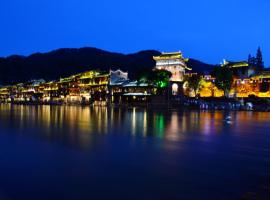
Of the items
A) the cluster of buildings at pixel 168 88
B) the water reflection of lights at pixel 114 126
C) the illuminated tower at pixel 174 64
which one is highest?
the illuminated tower at pixel 174 64

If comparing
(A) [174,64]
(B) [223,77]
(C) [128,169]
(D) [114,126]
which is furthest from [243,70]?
(C) [128,169]

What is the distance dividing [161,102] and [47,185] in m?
81.8

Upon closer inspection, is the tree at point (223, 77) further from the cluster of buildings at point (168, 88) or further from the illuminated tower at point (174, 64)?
the illuminated tower at point (174, 64)

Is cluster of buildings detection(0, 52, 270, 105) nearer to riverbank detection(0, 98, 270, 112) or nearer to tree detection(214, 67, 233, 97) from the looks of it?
riverbank detection(0, 98, 270, 112)

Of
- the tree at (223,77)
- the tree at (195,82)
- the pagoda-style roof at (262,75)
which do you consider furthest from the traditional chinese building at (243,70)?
the tree at (223,77)

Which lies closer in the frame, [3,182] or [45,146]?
[3,182]

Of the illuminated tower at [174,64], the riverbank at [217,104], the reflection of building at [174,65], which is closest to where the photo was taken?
the riverbank at [217,104]

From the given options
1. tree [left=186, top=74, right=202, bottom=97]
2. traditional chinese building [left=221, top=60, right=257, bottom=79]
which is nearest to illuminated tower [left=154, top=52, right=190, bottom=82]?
tree [left=186, top=74, right=202, bottom=97]

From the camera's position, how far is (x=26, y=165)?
1228cm

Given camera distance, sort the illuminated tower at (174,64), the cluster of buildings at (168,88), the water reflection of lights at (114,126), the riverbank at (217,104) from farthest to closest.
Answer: the illuminated tower at (174,64) < the cluster of buildings at (168,88) < the riverbank at (217,104) < the water reflection of lights at (114,126)

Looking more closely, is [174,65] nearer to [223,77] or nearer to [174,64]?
[174,64]

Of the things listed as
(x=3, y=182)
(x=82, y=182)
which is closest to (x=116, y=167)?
(x=82, y=182)

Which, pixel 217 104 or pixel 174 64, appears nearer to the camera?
pixel 217 104

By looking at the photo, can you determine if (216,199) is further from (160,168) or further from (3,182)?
(3,182)
